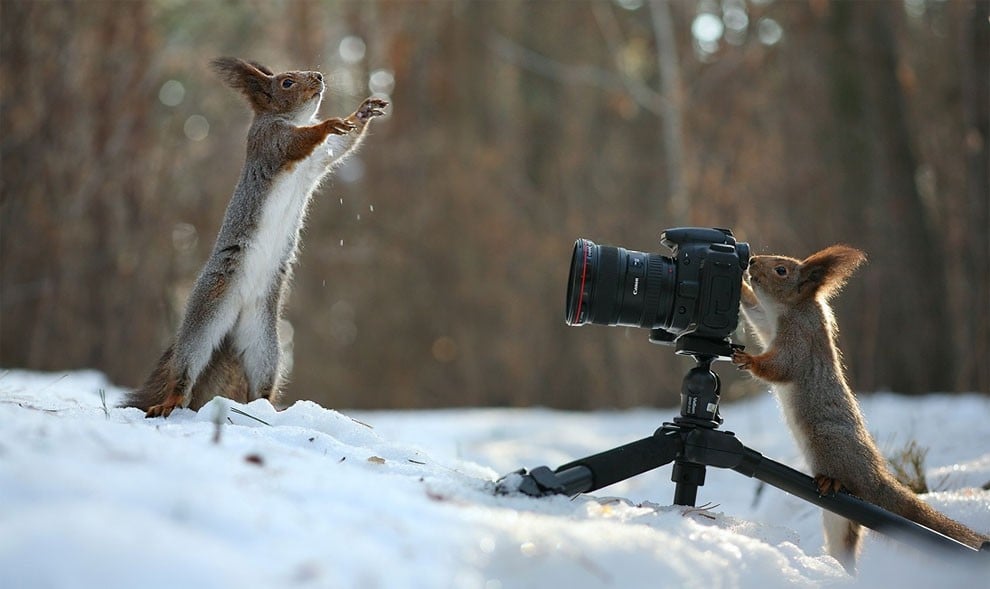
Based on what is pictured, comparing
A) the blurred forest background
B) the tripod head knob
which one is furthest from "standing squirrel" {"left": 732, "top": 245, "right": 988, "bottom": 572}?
the blurred forest background

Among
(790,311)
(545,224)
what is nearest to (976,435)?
(790,311)

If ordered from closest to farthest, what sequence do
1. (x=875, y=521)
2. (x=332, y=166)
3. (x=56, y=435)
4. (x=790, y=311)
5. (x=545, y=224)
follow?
(x=56, y=435)
(x=875, y=521)
(x=790, y=311)
(x=332, y=166)
(x=545, y=224)

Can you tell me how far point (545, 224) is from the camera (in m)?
13.4

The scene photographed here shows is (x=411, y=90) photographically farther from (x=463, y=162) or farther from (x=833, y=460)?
(x=833, y=460)

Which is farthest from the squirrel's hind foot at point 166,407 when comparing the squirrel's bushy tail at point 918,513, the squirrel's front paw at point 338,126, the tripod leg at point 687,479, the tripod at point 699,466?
the squirrel's bushy tail at point 918,513

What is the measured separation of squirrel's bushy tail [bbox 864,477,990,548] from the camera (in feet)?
9.33

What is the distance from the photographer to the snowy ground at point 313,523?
1714 mm

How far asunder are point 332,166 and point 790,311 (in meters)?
1.79

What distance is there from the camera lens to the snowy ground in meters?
0.58

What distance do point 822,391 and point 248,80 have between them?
7.76 ft

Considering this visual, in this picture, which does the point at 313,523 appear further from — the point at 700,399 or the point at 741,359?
the point at 741,359

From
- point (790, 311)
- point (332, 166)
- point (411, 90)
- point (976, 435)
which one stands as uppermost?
point (411, 90)

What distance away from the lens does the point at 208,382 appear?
11.7ft

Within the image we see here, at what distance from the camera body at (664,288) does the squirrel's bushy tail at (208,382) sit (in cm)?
133
